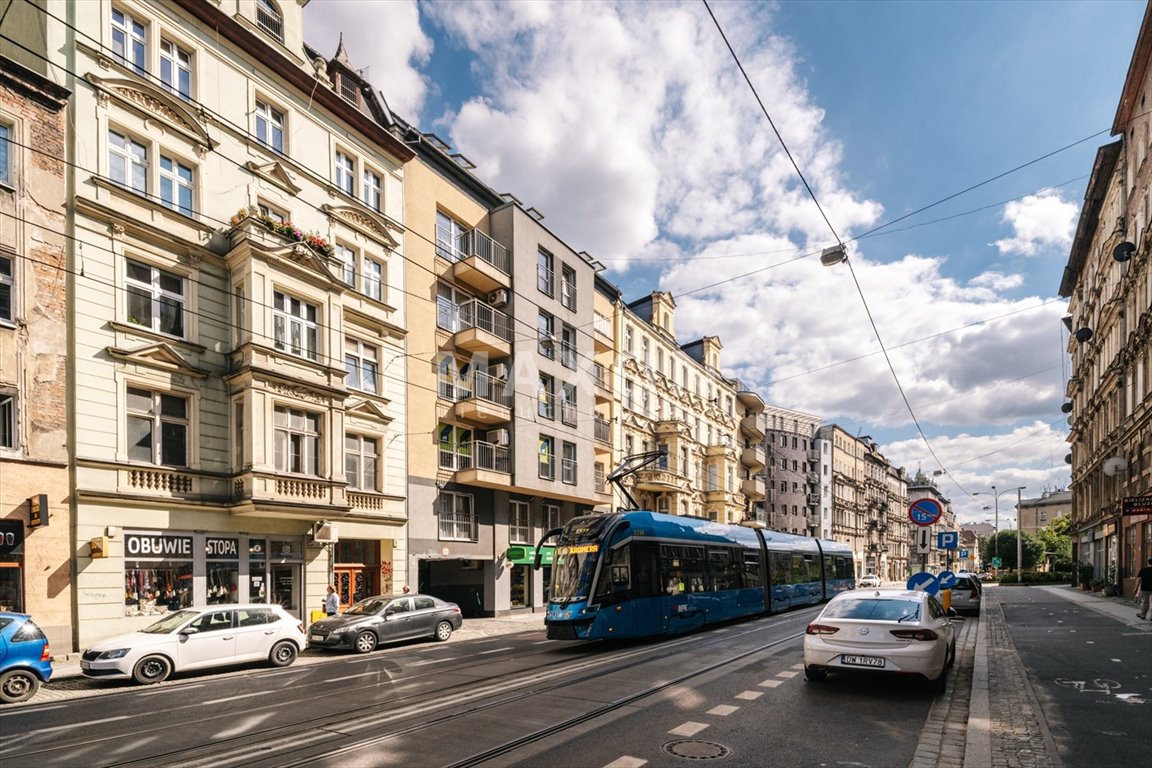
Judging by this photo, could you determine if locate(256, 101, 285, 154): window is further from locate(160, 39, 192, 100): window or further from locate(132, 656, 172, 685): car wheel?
locate(132, 656, 172, 685): car wheel

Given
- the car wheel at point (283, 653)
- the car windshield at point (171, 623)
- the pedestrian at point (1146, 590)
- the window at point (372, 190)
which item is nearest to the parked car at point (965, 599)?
the pedestrian at point (1146, 590)

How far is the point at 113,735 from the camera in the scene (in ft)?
29.7

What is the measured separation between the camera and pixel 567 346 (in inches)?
1369

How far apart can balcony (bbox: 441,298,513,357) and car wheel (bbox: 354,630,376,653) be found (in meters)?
12.9

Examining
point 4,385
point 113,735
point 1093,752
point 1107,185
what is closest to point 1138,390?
point 1107,185

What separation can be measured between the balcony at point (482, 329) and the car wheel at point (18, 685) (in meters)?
18.2

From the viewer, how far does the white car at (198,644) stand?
43.9ft

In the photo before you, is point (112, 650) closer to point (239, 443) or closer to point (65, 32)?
point (239, 443)

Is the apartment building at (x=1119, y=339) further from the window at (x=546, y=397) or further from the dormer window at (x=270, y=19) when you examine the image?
the dormer window at (x=270, y=19)

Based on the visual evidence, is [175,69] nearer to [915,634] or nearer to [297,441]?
[297,441]

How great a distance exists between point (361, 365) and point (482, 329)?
19.9ft

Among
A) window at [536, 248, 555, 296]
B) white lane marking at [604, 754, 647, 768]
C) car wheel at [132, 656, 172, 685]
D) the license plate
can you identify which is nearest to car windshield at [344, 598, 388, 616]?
car wheel at [132, 656, 172, 685]

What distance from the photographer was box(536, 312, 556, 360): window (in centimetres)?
3269

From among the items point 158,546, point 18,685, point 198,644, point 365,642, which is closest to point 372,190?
point 158,546
